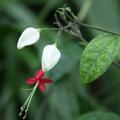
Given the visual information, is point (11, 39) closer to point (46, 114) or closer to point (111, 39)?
point (46, 114)

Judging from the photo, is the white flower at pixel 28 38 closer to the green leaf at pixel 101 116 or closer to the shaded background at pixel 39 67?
the green leaf at pixel 101 116

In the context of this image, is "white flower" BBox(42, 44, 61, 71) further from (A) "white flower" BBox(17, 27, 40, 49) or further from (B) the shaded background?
(B) the shaded background

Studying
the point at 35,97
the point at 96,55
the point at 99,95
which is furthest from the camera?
the point at 99,95

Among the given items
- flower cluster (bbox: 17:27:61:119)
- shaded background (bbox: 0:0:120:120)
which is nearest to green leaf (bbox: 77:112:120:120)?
flower cluster (bbox: 17:27:61:119)

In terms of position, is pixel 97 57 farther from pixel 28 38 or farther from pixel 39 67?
pixel 39 67

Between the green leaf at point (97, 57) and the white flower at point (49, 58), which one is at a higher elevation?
the white flower at point (49, 58)

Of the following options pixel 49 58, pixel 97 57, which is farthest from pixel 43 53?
pixel 97 57

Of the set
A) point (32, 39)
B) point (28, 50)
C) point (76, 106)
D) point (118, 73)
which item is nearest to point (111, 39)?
point (32, 39)

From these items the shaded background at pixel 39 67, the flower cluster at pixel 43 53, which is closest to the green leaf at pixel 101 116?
the flower cluster at pixel 43 53
